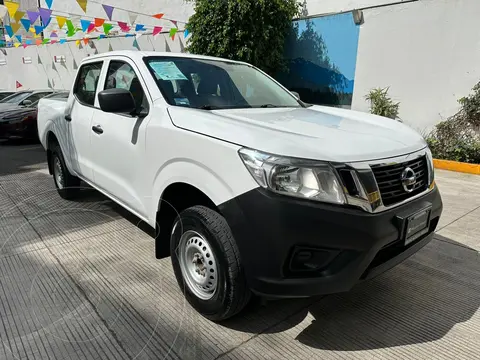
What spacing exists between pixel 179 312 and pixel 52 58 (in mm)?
18275

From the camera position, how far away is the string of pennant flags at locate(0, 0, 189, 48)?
11.0 meters

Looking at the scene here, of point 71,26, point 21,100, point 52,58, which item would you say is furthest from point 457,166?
point 52,58

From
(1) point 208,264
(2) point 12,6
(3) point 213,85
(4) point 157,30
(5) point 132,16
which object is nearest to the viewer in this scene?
(1) point 208,264

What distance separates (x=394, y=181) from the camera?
2.20m

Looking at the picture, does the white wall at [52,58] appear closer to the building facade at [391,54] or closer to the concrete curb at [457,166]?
the building facade at [391,54]

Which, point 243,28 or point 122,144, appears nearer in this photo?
point 122,144

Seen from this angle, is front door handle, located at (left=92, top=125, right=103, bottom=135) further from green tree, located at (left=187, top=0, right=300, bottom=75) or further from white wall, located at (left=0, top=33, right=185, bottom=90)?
white wall, located at (left=0, top=33, right=185, bottom=90)

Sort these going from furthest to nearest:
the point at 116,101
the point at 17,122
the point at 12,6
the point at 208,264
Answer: the point at 12,6 < the point at 17,122 < the point at 116,101 < the point at 208,264

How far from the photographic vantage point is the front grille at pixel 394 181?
2.10 meters

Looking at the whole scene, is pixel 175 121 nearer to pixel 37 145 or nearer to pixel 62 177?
pixel 62 177

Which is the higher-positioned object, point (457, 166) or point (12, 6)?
point (12, 6)

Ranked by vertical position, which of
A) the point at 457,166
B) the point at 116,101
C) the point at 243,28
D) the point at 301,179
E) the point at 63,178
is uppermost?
the point at 243,28

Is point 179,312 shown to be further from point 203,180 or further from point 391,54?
point 391,54

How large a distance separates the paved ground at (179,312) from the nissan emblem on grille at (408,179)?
3.07 ft
